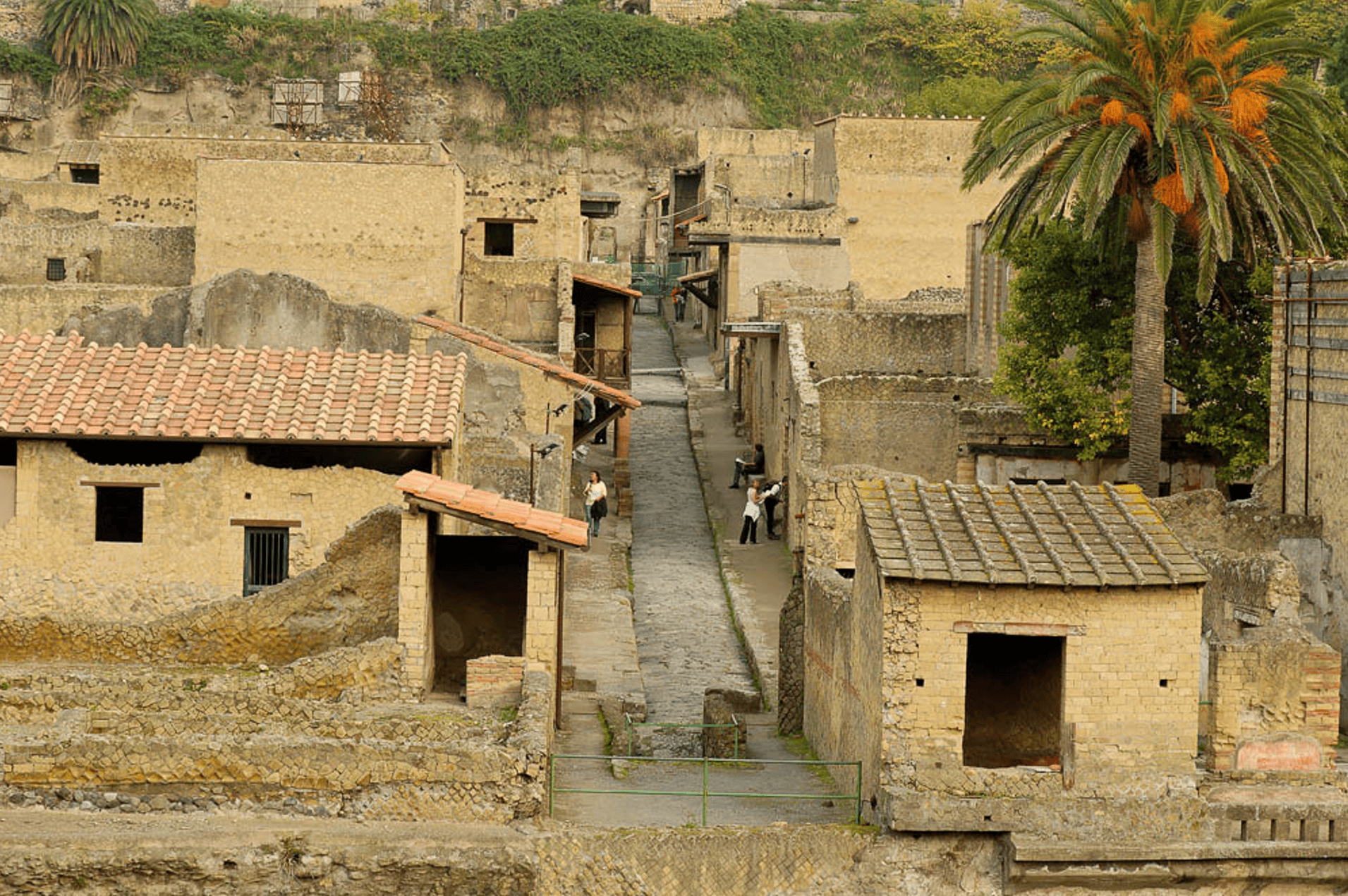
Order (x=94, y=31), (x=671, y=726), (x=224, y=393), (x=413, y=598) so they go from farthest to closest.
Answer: (x=94, y=31)
(x=224, y=393)
(x=671, y=726)
(x=413, y=598)

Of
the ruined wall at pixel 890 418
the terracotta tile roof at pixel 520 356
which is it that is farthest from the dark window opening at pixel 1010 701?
the ruined wall at pixel 890 418

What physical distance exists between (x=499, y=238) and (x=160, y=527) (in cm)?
2070

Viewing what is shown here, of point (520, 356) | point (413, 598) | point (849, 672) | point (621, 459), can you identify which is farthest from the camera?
point (621, 459)

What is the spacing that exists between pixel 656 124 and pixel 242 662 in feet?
227

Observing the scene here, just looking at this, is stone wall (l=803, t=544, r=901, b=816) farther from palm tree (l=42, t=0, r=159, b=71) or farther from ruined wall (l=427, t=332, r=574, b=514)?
palm tree (l=42, t=0, r=159, b=71)

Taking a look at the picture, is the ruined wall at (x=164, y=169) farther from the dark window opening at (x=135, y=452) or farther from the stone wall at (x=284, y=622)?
the stone wall at (x=284, y=622)

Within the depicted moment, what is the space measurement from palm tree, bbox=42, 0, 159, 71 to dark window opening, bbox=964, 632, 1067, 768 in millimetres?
73430

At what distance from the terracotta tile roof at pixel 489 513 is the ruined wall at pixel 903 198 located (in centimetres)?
3100

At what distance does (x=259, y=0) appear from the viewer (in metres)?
95.8

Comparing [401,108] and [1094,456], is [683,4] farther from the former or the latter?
[1094,456]

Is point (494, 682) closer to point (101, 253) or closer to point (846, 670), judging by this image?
point (846, 670)

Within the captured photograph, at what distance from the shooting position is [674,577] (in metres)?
32.7

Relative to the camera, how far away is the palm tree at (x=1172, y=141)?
28.0 m

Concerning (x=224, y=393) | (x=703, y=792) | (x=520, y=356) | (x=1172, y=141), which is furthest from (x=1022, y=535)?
(x=520, y=356)
